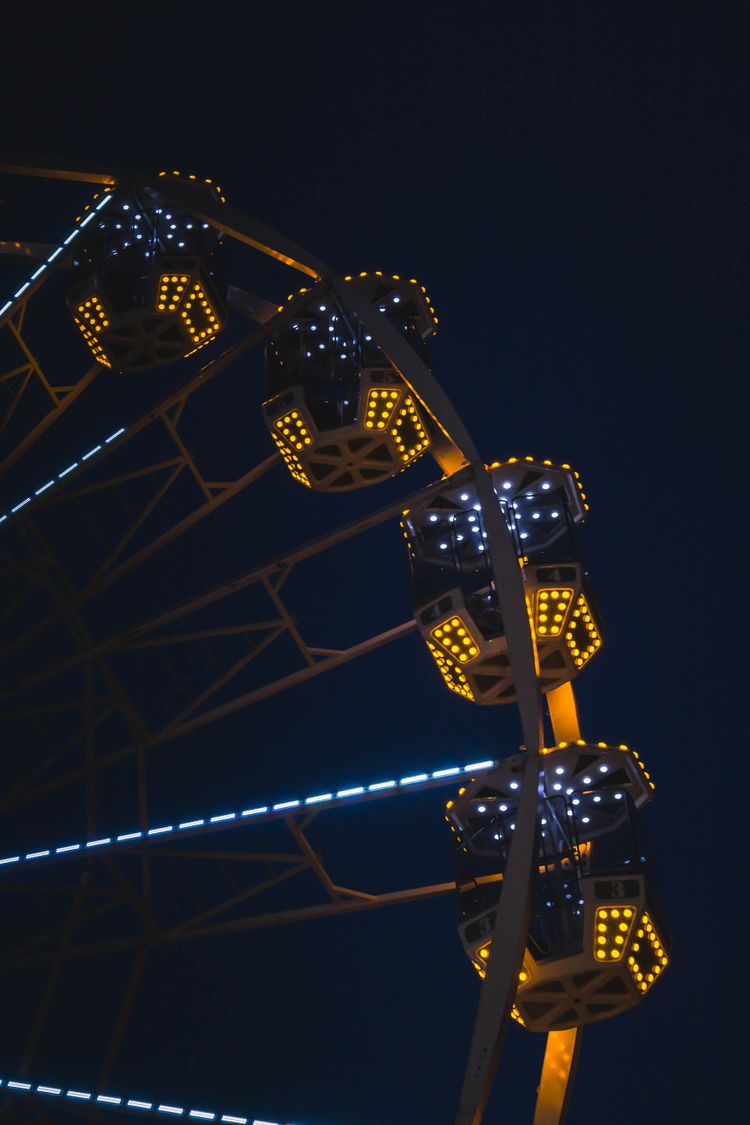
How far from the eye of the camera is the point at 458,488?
42.3 ft

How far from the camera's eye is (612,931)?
1093 centimetres

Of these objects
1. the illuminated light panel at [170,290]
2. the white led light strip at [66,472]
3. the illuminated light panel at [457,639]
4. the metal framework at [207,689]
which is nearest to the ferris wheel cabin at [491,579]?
the illuminated light panel at [457,639]

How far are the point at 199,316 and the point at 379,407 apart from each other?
8.14 feet

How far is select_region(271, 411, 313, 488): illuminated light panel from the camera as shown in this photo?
14078mm

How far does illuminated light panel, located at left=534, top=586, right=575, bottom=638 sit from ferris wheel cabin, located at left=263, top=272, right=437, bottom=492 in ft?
7.25

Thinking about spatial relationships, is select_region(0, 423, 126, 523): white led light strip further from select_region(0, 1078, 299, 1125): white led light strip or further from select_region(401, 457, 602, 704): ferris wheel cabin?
select_region(0, 1078, 299, 1125): white led light strip

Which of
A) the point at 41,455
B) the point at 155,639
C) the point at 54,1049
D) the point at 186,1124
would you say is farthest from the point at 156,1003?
the point at 186,1124

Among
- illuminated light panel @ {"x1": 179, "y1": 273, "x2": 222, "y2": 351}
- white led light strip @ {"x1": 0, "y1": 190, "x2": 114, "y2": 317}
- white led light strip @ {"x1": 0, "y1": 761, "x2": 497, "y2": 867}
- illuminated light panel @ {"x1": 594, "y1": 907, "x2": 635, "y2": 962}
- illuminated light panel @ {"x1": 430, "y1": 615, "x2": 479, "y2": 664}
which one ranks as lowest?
illuminated light panel @ {"x1": 594, "y1": 907, "x2": 635, "y2": 962}

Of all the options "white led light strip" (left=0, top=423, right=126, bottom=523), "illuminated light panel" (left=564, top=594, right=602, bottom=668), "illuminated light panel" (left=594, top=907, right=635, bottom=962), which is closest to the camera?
"illuminated light panel" (left=594, top=907, right=635, bottom=962)

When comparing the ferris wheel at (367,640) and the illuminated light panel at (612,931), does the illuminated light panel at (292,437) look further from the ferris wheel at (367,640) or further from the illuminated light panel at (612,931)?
the illuminated light panel at (612,931)

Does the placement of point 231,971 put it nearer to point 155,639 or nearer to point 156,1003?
point 156,1003

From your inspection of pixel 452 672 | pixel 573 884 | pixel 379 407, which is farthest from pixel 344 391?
pixel 573 884

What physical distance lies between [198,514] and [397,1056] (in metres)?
13.2

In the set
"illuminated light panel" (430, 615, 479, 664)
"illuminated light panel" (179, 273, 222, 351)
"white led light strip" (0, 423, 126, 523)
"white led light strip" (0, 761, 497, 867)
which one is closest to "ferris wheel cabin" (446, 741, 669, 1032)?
"white led light strip" (0, 761, 497, 867)
